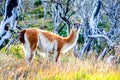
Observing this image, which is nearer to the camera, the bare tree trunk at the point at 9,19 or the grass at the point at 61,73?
the grass at the point at 61,73

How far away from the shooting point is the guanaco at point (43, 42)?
33.5 feet

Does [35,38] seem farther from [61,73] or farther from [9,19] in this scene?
[61,73]

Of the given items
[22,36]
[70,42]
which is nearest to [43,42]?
[22,36]

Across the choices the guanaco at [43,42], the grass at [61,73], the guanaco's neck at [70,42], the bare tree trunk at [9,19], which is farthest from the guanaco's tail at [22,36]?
the grass at [61,73]

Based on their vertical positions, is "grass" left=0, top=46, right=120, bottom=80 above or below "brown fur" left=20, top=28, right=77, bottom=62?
below

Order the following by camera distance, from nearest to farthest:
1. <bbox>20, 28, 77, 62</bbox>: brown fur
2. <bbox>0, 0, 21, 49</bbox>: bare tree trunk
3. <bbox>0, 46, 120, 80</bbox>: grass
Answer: <bbox>0, 46, 120, 80</bbox>: grass, <bbox>0, 0, 21, 49</bbox>: bare tree trunk, <bbox>20, 28, 77, 62</bbox>: brown fur

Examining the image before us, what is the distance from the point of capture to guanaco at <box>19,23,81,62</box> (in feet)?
33.5

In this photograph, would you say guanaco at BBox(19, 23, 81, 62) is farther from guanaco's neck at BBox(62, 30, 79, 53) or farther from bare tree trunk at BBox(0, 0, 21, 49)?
bare tree trunk at BBox(0, 0, 21, 49)

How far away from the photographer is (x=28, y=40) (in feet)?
33.6

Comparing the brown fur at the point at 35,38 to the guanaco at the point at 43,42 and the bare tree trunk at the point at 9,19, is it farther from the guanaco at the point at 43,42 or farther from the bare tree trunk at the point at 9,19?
the bare tree trunk at the point at 9,19

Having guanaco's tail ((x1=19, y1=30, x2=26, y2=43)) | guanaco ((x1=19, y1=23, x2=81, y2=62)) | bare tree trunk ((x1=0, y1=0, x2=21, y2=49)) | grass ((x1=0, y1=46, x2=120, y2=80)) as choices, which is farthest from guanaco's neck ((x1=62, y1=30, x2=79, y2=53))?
grass ((x1=0, y1=46, x2=120, y2=80))

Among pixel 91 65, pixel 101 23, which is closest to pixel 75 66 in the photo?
pixel 91 65

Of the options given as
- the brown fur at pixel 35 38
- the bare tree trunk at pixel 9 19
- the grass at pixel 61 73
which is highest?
the bare tree trunk at pixel 9 19

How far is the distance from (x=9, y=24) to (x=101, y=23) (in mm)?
15067
